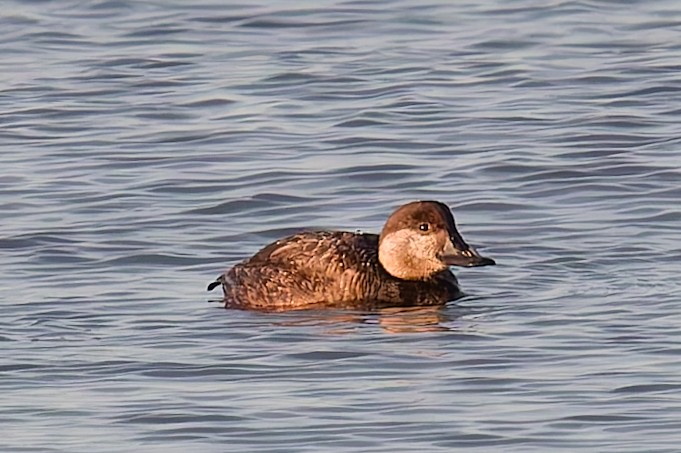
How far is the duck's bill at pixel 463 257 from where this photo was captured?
1280cm

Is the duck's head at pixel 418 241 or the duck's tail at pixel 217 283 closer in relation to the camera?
the duck's tail at pixel 217 283

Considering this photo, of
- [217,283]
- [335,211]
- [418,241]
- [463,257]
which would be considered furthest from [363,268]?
[335,211]

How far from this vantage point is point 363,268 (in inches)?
514

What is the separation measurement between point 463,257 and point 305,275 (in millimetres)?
915

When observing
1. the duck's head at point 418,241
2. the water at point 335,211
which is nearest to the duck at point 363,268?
the duck's head at point 418,241

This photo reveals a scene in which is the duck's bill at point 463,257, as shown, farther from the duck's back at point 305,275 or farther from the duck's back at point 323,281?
the duck's back at point 305,275

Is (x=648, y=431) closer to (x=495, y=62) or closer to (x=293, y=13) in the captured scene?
(x=495, y=62)

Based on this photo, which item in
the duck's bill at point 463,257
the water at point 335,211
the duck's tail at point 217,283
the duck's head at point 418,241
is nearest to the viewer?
the water at point 335,211

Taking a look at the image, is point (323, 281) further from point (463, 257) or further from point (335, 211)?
point (335, 211)

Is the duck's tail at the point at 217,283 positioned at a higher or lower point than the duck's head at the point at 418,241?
lower

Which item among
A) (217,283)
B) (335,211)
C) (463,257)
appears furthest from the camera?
(335,211)

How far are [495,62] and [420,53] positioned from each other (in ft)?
2.77

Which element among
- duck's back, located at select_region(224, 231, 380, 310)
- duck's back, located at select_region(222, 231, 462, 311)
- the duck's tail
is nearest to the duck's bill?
duck's back, located at select_region(222, 231, 462, 311)

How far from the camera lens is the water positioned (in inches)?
389
